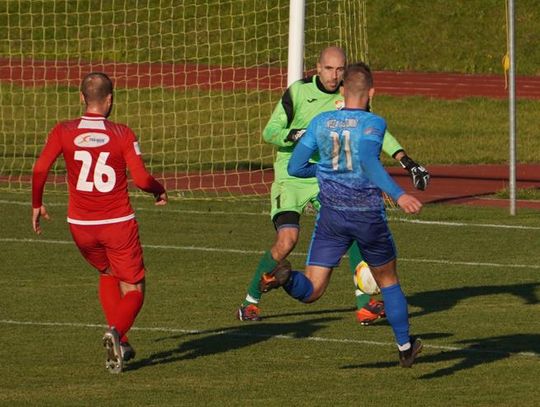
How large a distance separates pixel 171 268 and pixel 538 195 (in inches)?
276

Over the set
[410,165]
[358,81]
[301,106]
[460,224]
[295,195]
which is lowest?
[460,224]

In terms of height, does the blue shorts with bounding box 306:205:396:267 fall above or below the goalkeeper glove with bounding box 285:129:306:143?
below

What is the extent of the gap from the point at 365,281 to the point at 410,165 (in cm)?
200

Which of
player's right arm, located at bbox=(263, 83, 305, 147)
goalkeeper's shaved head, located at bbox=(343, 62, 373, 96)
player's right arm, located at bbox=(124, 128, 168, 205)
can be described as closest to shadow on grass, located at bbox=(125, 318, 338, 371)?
player's right arm, located at bbox=(124, 128, 168, 205)

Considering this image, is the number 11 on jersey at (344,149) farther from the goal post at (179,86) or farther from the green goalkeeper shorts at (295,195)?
the goal post at (179,86)

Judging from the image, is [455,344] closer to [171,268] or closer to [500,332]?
[500,332]

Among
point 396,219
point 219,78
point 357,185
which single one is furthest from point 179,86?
point 357,185

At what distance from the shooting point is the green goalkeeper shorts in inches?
456

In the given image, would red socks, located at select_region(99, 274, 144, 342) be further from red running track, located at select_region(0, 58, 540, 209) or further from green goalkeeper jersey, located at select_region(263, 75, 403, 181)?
red running track, located at select_region(0, 58, 540, 209)

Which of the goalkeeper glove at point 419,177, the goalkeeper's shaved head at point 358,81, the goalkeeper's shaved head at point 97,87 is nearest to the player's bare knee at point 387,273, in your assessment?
the goalkeeper glove at point 419,177

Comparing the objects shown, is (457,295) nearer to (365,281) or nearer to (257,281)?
(365,281)

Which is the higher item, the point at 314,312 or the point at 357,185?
the point at 357,185

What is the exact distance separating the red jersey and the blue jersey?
997 mm

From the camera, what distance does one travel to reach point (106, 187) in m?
9.33
